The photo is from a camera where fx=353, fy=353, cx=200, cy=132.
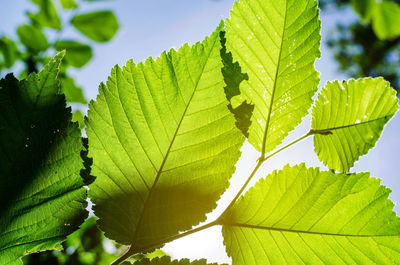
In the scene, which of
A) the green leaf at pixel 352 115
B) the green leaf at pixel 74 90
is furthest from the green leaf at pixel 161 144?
the green leaf at pixel 74 90

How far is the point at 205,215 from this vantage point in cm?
45

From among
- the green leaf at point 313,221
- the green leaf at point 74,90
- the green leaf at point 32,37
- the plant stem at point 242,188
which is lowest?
the green leaf at point 313,221

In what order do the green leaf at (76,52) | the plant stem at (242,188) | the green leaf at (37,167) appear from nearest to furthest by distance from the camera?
the green leaf at (37,167)
the plant stem at (242,188)
the green leaf at (76,52)

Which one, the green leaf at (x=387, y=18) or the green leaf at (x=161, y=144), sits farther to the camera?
the green leaf at (x=387, y=18)

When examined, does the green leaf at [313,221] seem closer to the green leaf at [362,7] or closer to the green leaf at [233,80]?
the green leaf at [233,80]

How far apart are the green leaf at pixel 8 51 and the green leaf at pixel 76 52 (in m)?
0.16

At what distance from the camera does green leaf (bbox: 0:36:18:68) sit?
139 centimetres

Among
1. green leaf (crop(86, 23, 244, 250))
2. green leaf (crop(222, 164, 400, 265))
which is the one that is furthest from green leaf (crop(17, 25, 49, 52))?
green leaf (crop(222, 164, 400, 265))

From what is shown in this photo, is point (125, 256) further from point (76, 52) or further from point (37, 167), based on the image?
point (76, 52)

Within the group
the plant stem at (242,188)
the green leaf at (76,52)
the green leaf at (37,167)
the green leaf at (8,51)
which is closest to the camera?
the green leaf at (37,167)

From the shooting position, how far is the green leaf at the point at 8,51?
1388mm

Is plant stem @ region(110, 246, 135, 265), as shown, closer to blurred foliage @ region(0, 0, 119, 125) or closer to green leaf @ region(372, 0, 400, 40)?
blurred foliage @ region(0, 0, 119, 125)

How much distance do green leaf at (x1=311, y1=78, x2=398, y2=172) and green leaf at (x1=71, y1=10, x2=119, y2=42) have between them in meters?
1.24

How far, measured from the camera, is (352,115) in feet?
1.64
